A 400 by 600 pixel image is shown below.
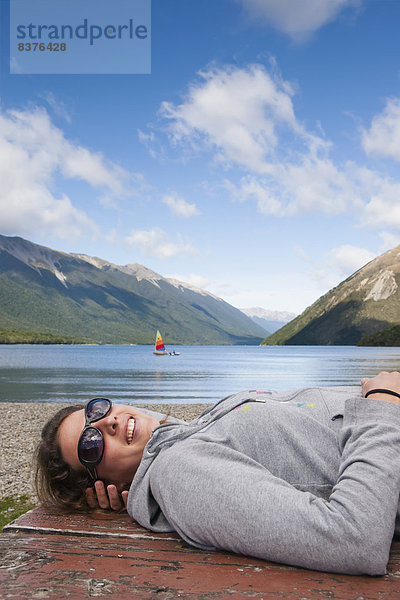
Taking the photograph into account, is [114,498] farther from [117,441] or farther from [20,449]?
[20,449]

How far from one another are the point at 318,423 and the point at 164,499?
0.94 meters

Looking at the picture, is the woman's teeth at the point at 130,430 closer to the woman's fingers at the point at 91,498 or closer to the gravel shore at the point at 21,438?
the woman's fingers at the point at 91,498

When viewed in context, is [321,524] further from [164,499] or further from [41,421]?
[41,421]

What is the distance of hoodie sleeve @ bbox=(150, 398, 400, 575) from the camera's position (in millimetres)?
2125

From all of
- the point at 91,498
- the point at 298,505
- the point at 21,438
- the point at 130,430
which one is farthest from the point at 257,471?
the point at 21,438

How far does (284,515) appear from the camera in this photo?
2172 millimetres

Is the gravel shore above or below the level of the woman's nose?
below

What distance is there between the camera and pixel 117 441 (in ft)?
10.6

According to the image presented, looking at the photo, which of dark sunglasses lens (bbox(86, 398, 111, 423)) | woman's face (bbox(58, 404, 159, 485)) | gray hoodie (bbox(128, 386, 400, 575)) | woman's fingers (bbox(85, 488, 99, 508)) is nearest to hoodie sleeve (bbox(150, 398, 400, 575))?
gray hoodie (bbox(128, 386, 400, 575))

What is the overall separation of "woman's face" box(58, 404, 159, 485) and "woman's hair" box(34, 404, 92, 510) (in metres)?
0.05

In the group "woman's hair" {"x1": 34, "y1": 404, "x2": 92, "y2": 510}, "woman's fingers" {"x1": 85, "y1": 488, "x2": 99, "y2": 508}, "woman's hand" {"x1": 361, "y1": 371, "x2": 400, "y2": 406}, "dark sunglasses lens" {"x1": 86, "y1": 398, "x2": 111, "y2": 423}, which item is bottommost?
"woman's fingers" {"x1": 85, "y1": 488, "x2": 99, "y2": 508}

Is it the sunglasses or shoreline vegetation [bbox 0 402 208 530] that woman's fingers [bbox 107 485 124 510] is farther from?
shoreline vegetation [bbox 0 402 208 530]

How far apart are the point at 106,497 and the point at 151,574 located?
4.12 ft

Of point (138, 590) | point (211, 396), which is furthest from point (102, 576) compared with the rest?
point (211, 396)
